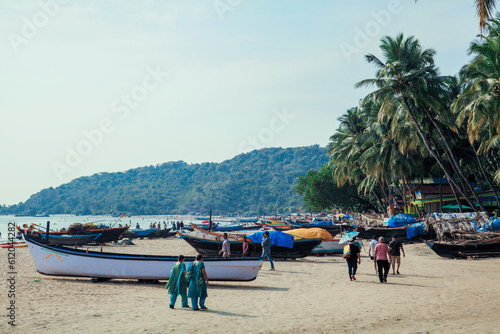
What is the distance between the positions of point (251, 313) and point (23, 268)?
49.3ft

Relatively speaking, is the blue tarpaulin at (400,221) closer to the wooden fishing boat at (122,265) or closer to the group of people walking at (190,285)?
the wooden fishing boat at (122,265)

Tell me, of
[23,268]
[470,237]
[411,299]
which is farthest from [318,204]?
[411,299]

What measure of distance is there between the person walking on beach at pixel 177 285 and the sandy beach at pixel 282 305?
30 cm

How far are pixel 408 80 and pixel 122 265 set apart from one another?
2463 cm

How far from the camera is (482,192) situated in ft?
143

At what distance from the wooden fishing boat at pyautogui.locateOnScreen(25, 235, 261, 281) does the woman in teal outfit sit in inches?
132

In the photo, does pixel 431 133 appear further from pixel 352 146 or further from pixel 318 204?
pixel 318 204

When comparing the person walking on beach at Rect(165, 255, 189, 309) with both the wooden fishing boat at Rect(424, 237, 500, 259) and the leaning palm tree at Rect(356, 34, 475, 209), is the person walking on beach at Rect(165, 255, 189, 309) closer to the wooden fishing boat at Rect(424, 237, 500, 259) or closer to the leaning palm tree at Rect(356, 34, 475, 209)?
the wooden fishing boat at Rect(424, 237, 500, 259)

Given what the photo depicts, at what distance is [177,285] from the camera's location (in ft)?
37.6

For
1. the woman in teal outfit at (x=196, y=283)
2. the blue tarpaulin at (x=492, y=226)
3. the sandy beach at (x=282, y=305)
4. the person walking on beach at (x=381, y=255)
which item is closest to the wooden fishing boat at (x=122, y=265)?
the sandy beach at (x=282, y=305)

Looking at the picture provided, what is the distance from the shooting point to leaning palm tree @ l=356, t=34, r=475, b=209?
104 ft

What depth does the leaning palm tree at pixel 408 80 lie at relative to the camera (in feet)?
104

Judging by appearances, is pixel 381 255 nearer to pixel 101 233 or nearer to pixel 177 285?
pixel 177 285

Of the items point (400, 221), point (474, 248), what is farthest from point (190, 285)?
point (400, 221)
